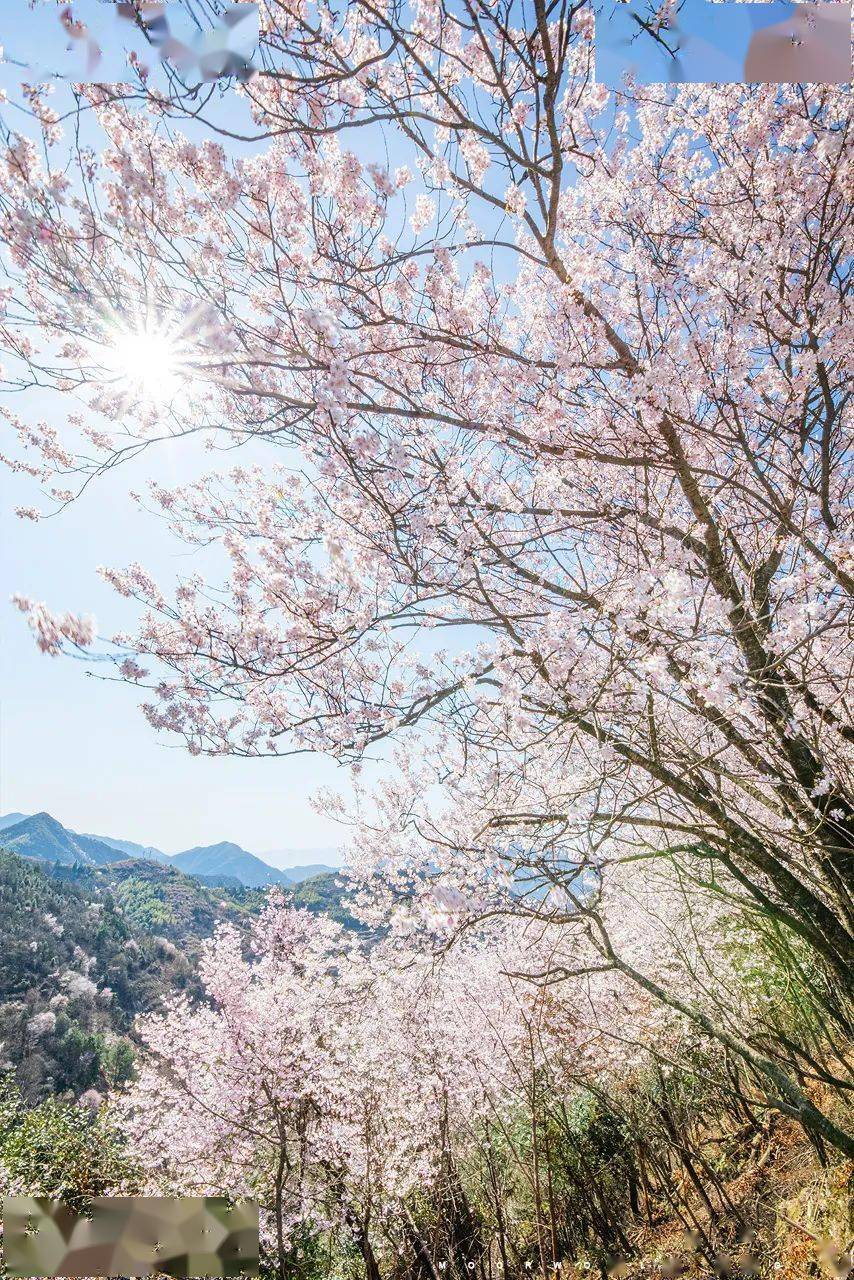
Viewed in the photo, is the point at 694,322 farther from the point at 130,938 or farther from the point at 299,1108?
the point at 130,938

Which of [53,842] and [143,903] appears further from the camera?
[53,842]

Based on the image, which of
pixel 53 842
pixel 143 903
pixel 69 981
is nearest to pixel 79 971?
pixel 69 981

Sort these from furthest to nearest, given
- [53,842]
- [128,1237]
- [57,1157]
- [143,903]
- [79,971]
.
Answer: [53,842]
[143,903]
[79,971]
[57,1157]
[128,1237]

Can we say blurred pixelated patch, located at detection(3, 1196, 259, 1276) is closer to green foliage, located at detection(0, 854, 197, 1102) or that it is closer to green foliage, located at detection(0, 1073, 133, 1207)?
green foliage, located at detection(0, 1073, 133, 1207)

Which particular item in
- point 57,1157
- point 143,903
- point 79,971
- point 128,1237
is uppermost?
Result: point 128,1237

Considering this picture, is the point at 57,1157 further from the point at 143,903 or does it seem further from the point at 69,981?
the point at 143,903

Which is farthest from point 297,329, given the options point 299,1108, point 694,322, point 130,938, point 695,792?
point 130,938

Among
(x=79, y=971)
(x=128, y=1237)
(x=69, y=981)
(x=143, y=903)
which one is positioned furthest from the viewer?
(x=143, y=903)

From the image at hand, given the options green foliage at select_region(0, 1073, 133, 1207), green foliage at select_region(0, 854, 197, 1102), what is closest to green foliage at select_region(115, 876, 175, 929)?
green foliage at select_region(0, 854, 197, 1102)

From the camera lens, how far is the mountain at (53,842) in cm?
12238

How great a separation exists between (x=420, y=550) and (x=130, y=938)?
183ft

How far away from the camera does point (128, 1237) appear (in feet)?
4.42

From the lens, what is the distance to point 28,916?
42.5m

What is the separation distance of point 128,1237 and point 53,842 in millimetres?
158194
